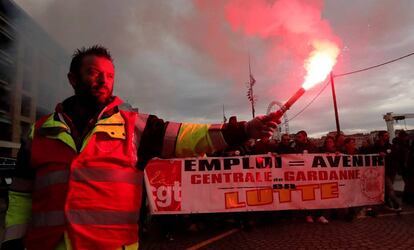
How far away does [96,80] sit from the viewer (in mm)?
1925

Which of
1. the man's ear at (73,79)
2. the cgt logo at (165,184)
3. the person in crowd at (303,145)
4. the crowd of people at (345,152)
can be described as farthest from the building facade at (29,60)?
the person in crowd at (303,145)

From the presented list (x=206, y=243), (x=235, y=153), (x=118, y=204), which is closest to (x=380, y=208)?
(x=235, y=153)

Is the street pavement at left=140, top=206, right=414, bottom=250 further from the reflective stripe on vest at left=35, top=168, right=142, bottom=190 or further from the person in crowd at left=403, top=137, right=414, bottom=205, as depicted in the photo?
the reflective stripe on vest at left=35, top=168, right=142, bottom=190

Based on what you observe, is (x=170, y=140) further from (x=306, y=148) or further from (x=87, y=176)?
(x=306, y=148)

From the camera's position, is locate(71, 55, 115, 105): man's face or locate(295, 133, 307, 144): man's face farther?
locate(295, 133, 307, 144): man's face

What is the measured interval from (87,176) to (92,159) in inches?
3.4

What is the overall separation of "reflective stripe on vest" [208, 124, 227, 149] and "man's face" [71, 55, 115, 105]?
63cm

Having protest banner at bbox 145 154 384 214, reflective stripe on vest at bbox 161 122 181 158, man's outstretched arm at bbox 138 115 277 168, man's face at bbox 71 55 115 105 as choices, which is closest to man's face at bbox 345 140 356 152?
protest banner at bbox 145 154 384 214

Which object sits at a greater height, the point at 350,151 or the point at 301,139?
the point at 301,139

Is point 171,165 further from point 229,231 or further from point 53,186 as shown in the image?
point 53,186

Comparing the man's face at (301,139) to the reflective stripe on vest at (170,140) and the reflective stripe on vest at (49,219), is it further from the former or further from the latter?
the reflective stripe on vest at (49,219)

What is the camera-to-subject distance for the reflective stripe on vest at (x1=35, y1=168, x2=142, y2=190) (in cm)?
166

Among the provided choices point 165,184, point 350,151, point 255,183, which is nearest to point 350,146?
point 350,151

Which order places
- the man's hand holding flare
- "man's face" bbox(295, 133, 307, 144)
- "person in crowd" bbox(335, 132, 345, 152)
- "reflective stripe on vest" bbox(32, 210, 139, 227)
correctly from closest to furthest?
"reflective stripe on vest" bbox(32, 210, 139, 227)
the man's hand holding flare
"man's face" bbox(295, 133, 307, 144)
"person in crowd" bbox(335, 132, 345, 152)
